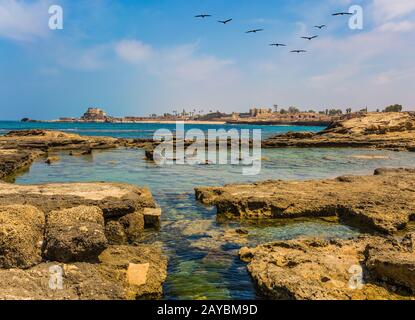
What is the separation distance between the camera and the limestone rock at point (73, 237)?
759cm

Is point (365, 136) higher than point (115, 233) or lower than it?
higher

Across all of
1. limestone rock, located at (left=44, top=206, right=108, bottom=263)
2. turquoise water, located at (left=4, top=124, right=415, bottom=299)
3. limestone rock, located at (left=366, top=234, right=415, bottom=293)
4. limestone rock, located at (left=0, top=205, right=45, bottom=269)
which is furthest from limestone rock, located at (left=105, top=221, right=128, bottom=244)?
limestone rock, located at (left=366, top=234, right=415, bottom=293)


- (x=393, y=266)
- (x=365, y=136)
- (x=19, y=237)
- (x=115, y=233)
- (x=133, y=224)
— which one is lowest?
(x=115, y=233)

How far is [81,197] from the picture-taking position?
11914 millimetres

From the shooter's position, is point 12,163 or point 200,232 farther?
point 12,163

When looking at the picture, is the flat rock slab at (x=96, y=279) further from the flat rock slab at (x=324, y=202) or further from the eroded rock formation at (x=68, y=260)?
the flat rock slab at (x=324, y=202)

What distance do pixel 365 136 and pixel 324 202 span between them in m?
51.7

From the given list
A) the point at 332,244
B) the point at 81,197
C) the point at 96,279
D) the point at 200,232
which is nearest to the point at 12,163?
the point at 81,197

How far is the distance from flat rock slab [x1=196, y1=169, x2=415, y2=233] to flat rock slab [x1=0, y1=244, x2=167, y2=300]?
17.7 ft

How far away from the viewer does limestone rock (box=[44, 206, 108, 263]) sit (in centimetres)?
759

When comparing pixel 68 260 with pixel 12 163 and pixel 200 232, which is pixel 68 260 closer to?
pixel 200 232

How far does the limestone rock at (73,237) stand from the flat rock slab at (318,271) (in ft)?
10.5

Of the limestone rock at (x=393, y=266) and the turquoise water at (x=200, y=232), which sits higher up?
the limestone rock at (x=393, y=266)

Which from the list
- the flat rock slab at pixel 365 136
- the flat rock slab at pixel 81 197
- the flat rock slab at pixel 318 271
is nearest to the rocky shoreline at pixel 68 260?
the flat rock slab at pixel 81 197
